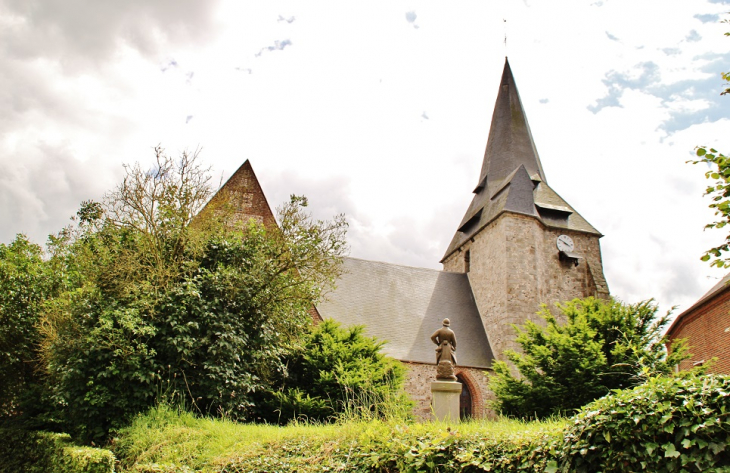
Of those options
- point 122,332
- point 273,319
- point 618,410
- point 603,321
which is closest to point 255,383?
point 273,319

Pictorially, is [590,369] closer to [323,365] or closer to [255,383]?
[323,365]

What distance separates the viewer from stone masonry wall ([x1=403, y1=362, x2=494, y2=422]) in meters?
16.6

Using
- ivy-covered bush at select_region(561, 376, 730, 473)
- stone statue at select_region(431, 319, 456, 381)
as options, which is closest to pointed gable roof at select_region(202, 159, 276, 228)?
stone statue at select_region(431, 319, 456, 381)

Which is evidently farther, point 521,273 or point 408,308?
point 408,308

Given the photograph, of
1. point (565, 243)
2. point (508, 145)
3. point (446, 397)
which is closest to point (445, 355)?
point (446, 397)

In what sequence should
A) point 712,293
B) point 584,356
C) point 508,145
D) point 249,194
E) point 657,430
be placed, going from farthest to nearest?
point 508,145 → point 249,194 → point 712,293 → point 584,356 → point 657,430

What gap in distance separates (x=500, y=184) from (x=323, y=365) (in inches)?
551

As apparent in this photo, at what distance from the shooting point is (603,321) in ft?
35.4

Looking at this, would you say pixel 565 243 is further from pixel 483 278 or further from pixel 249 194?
pixel 249 194

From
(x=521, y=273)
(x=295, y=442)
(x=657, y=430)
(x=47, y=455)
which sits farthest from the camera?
(x=521, y=273)

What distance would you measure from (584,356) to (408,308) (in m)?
9.74

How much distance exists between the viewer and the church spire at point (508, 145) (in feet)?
76.1

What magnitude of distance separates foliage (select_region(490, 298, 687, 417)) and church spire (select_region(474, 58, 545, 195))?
38.7 ft

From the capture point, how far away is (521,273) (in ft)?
62.1
